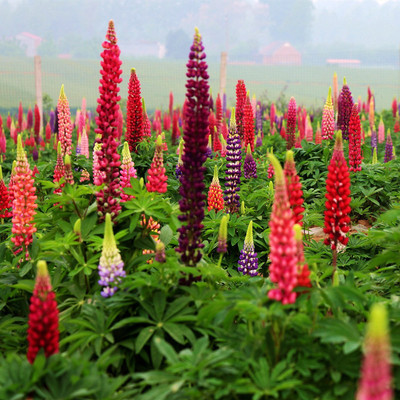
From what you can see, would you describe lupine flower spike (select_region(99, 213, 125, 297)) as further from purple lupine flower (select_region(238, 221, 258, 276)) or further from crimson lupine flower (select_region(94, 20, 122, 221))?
purple lupine flower (select_region(238, 221, 258, 276))

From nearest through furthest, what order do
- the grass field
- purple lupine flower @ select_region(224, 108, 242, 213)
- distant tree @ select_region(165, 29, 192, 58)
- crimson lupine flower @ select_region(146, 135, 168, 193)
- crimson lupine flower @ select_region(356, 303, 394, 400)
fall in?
crimson lupine flower @ select_region(356, 303, 394, 400), crimson lupine flower @ select_region(146, 135, 168, 193), purple lupine flower @ select_region(224, 108, 242, 213), the grass field, distant tree @ select_region(165, 29, 192, 58)

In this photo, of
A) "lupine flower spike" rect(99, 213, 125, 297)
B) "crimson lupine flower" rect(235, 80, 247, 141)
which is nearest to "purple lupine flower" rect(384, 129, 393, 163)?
"crimson lupine flower" rect(235, 80, 247, 141)

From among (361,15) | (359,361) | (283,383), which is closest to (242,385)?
(283,383)

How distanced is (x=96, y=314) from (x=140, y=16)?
156887 millimetres

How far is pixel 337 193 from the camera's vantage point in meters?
3.66

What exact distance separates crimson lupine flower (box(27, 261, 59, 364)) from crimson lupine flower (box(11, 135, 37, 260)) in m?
1.36

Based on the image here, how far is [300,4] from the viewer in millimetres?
129875

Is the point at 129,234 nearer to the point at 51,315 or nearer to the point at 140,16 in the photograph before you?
the point at 51,315

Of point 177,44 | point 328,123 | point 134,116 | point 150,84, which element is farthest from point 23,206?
point 177,44

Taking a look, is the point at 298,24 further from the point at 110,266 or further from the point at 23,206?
the point at 110,266

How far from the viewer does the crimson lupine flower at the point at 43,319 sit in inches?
103

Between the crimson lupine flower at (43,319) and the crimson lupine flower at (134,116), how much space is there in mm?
4366

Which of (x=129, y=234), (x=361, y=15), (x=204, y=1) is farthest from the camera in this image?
(x=361, y=15)

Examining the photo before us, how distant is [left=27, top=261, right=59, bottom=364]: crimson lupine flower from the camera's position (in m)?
2.61
